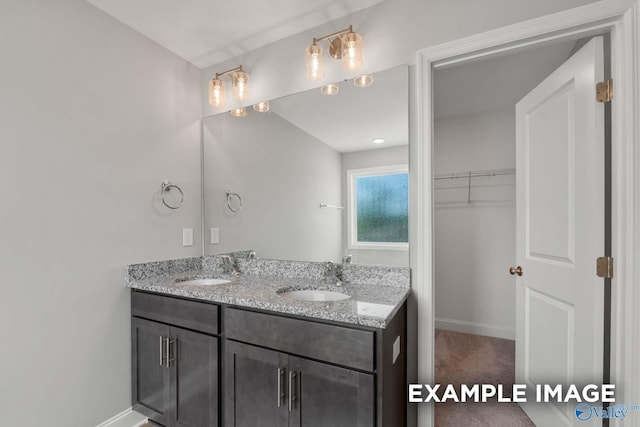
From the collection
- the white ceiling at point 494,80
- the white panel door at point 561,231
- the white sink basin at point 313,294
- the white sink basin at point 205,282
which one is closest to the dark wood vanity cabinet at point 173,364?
the white sink basin at point 205,282

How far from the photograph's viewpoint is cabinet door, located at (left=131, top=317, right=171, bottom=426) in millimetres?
1647

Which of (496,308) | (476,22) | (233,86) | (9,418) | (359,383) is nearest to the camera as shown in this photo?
(359,383)

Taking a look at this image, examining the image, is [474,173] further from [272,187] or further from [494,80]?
[272,187]

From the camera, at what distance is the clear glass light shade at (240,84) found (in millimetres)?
2035

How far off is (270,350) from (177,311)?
2.05 feet

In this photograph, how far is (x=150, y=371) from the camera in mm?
1713

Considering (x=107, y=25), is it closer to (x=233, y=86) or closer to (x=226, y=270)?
(x=233, y=86)

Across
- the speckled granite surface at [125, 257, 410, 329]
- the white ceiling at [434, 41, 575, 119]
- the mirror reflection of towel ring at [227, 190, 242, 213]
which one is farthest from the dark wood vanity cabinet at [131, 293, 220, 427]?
the white ceiling at [434, 41, 575, 119]

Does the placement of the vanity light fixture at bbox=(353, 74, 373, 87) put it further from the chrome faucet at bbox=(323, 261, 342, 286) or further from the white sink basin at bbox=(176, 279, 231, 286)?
the white sink basin at bbox=(176, 279, 231, 286)

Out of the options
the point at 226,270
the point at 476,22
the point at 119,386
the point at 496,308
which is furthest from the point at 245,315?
the point at 496,308

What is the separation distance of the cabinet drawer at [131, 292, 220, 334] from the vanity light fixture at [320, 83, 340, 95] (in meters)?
1.38

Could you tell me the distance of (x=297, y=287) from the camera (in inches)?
67.3

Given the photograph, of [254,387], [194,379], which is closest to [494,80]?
[254,387]

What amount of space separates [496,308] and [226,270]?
9.18 feet
